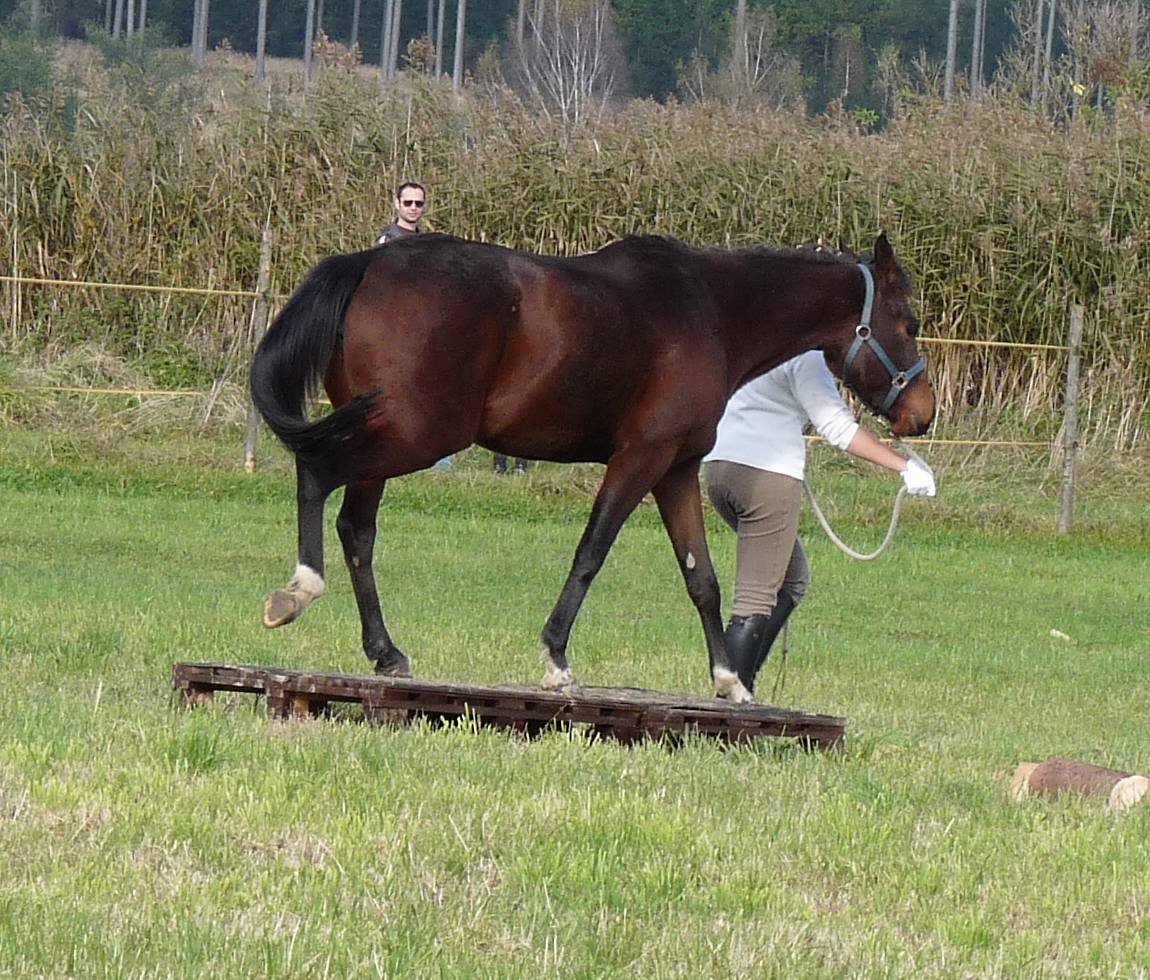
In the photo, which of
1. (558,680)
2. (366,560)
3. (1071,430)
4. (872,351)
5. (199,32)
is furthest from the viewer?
(199,32)

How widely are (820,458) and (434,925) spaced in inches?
690

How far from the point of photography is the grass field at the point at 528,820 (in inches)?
167

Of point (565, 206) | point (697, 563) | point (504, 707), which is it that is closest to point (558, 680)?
point (504, 707)

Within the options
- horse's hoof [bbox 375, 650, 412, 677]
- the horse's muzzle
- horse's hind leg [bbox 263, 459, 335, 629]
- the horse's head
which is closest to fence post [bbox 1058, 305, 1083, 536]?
the horse's muzzle

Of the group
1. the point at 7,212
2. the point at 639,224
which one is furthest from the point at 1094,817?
the point at 7,212

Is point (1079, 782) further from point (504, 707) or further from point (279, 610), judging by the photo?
point (279, 610)

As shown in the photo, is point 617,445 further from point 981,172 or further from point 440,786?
point 981,172

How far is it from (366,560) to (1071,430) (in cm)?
1313

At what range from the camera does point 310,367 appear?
294 inches

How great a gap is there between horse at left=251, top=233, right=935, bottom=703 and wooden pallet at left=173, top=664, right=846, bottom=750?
12.2 inches

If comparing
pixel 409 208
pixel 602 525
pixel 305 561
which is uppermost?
pixel 409 208

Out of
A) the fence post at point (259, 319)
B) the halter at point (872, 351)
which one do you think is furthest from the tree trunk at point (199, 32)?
the halter at point (872, 351)

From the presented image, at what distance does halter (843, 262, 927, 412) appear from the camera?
8680 millimetres

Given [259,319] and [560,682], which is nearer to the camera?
[560,682]
